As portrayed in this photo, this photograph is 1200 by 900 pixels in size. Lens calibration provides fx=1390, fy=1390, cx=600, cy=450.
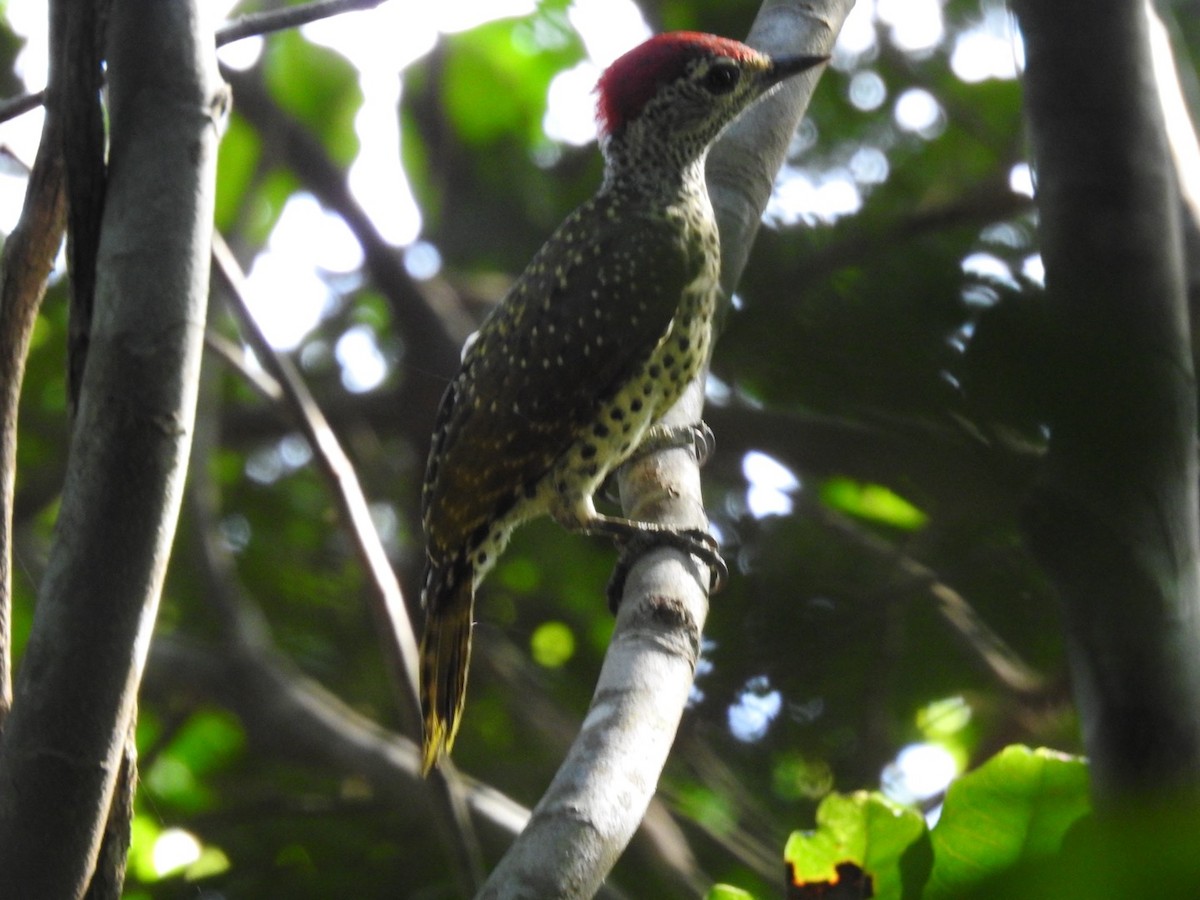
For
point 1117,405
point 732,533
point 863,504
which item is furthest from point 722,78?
point 1117,405

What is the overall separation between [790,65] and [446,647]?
1.55 m

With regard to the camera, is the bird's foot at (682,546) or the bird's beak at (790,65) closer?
the bird's foot at (682,546)

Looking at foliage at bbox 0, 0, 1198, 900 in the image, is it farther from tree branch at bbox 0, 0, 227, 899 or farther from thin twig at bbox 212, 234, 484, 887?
tree branch at bbox 0, 0, 227, 899

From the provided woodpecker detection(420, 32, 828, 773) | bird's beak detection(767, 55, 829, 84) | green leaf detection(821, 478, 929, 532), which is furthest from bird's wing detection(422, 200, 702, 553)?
green leaf detection(821, 478, 929, 532)

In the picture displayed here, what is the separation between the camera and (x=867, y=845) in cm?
147

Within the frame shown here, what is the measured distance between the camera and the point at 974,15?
4.84 m

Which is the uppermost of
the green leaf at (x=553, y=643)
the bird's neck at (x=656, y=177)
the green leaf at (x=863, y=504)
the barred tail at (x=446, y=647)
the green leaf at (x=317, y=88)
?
the green leaf at (x=317, y=88)

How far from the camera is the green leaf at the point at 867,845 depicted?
4.68ft

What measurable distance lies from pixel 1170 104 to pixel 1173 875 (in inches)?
85.6

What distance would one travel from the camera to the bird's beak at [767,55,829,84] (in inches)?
124

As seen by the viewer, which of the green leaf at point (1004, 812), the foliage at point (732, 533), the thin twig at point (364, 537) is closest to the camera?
the foliage at point (732, 533)

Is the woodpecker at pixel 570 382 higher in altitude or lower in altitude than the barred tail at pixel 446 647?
higher

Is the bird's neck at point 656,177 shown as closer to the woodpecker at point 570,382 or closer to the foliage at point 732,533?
the woodpecker at point 570,382

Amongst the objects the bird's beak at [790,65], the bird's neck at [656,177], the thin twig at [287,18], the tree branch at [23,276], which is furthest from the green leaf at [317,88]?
the tree branch at [23,276]
